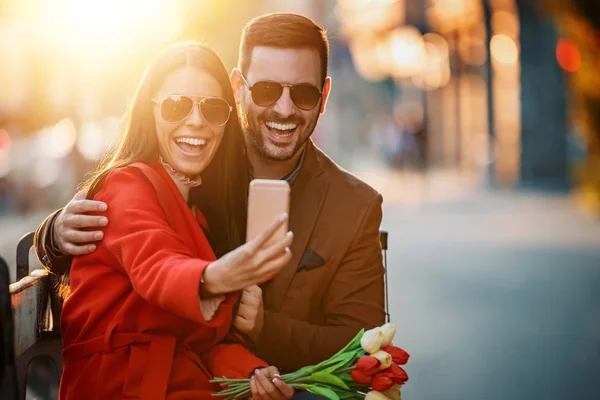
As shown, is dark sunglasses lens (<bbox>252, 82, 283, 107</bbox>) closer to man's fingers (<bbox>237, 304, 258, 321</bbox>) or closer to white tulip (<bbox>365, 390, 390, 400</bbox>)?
man's fingers (<bbox>237, 304, 258, 321</bbox>)

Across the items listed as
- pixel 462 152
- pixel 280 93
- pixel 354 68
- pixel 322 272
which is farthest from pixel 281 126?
pixel 462 152

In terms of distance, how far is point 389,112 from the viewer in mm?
69062

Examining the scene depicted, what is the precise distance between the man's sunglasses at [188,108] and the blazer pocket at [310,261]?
0.54 m

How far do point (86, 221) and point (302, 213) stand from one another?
2.48 ft

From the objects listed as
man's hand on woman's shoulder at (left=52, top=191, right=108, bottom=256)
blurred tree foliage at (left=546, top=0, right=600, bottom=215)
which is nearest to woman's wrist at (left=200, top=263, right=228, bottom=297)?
man's hand on woman's shoulder at (left=52, top=191, right=108, bottom=256)

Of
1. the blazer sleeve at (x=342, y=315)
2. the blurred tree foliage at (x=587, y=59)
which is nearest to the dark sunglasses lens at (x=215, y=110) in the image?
the blazer sleeve at (x=342, y=315)

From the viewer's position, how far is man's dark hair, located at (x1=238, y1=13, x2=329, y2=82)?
118 inches

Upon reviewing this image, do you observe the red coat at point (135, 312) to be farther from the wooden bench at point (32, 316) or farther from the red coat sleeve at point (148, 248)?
the wooden bench at point (32, 316)

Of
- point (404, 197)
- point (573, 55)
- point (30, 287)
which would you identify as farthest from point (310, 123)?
point (404, 197)

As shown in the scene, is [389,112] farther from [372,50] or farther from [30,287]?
[30,287]

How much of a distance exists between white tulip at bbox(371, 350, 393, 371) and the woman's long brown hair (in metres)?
0.56

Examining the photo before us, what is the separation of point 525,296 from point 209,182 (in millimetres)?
8204

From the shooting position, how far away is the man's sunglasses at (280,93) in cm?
299

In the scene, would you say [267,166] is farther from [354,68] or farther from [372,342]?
[354,68]
